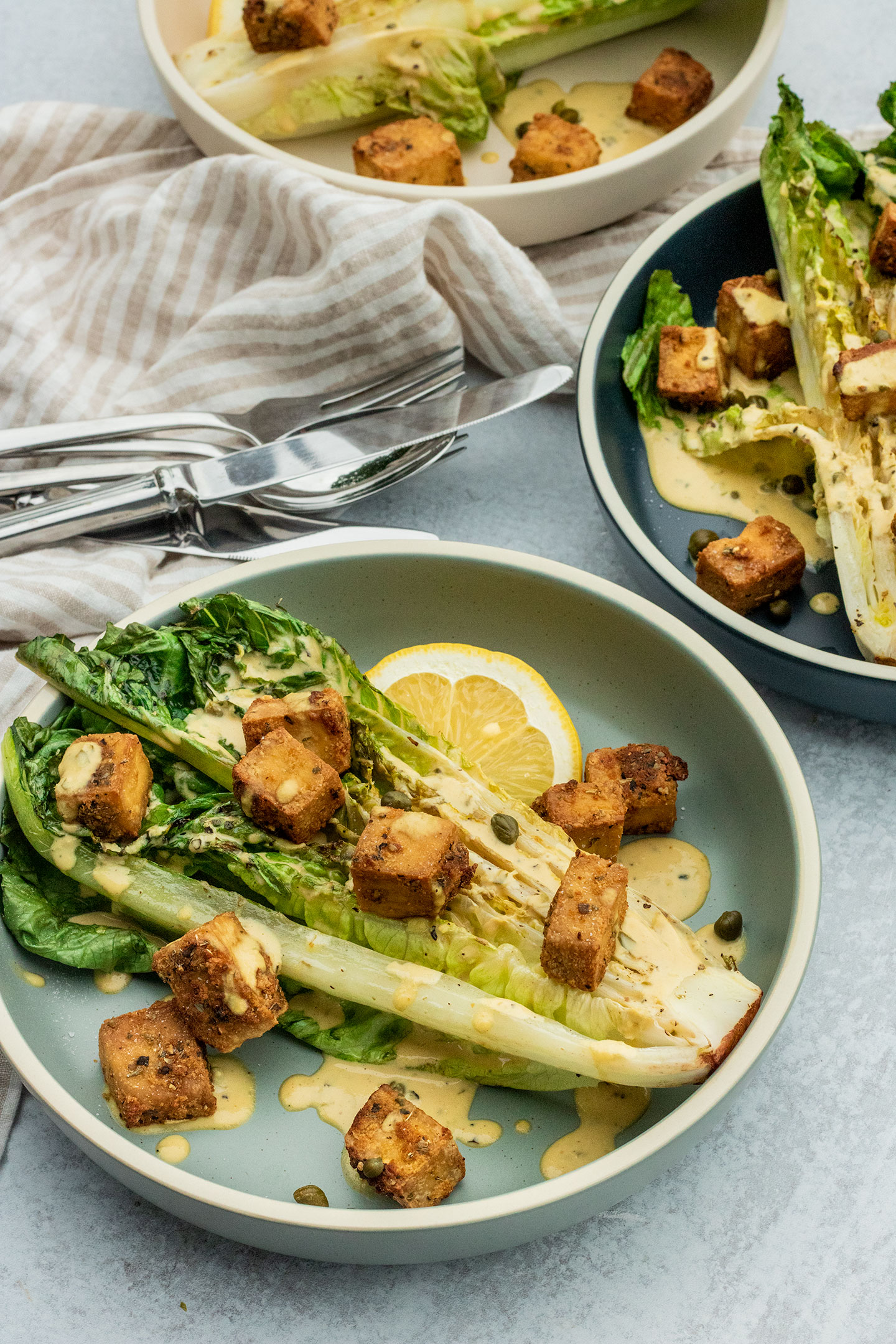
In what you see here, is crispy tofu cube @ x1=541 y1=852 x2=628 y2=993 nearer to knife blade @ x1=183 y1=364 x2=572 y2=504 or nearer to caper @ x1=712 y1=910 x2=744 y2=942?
caper @ x1=712 y1=910 x2=744 y2=942

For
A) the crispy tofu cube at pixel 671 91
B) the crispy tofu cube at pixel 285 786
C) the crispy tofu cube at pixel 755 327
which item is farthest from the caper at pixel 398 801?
the crispy tofu cube at pixel 671 91

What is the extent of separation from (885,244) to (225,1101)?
10.2 feet

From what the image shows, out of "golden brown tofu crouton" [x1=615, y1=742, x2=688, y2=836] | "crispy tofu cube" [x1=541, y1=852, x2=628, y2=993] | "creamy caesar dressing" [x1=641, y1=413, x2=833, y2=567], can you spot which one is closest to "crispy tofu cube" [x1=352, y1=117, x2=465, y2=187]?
"creamy caesar dressing" [x1=641, y1=413, x2=833, y2=567]

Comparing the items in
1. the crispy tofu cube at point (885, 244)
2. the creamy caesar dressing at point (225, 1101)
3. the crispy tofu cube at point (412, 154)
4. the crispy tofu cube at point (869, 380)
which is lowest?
the creamy caesar dressing at point (225, 1101)

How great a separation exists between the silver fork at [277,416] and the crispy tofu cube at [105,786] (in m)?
1.28

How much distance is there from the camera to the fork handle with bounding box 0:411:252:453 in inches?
151

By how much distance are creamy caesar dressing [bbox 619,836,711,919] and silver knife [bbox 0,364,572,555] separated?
4.59ft

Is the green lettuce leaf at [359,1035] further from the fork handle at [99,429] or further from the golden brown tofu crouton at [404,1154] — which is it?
the fork handle at [99,429]

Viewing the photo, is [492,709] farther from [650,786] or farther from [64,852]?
[64,852]

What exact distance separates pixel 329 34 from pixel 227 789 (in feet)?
9.33

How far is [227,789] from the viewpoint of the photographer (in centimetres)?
310

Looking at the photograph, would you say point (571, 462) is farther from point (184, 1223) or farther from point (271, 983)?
point (184, 1223)

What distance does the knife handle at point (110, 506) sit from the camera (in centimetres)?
368

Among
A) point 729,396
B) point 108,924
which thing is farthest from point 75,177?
point 108,924
